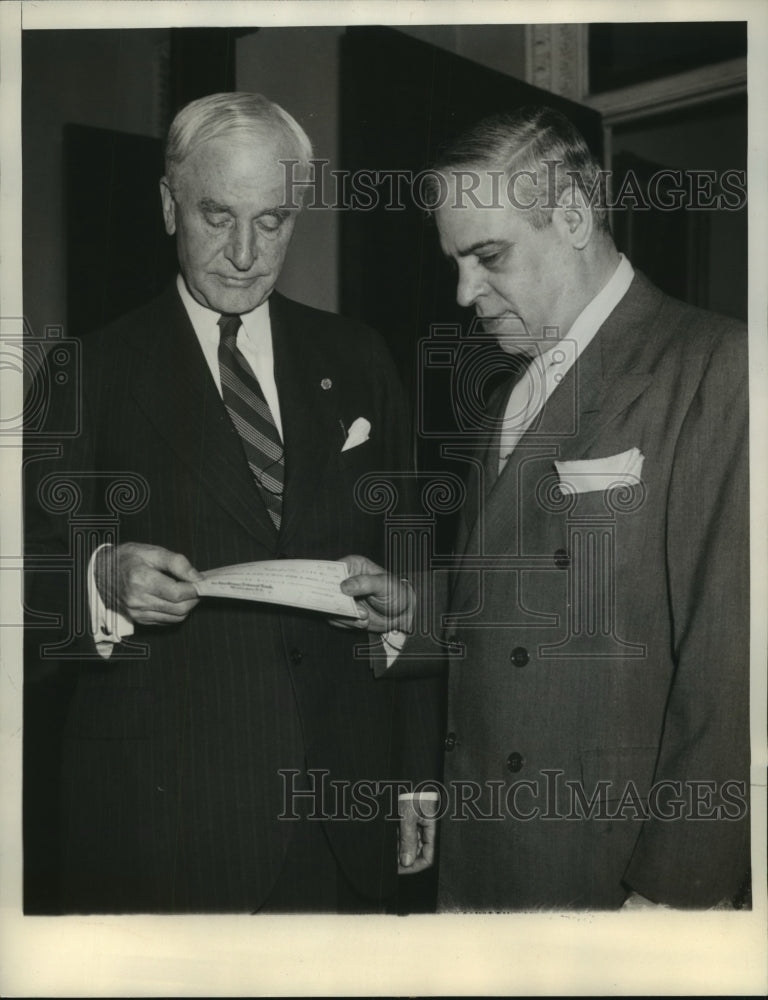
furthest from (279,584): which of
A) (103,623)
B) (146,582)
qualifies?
(103,623)

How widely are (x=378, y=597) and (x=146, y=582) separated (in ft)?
1.65

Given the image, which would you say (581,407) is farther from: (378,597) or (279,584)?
(279,584)

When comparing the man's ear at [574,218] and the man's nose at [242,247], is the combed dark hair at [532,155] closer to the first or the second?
the man's ear at [574,218]

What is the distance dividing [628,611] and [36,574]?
4.28ft

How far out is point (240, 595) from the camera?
2.24 m

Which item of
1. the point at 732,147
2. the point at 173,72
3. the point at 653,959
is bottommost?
the point at 653,959

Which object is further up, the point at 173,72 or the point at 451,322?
the point at 173,72

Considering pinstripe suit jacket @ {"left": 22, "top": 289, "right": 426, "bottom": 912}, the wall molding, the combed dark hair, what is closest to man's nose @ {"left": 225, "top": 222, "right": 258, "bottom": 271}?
pinstripe suit jacket @ {"left": 22, "top": 289, "right": 426, "bottom": 912}

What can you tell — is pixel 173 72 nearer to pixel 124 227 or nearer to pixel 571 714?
pixel 124 227

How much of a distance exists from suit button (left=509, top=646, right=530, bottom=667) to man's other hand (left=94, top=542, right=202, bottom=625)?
2.26 feet

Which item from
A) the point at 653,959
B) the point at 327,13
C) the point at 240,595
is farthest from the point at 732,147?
the point at 653,959

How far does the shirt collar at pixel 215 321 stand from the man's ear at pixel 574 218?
0.67m

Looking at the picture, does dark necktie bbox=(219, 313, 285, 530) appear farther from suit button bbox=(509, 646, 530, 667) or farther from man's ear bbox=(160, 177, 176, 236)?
suit button bbox=(509, 646, 530, 667)

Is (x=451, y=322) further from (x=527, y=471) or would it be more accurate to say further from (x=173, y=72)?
(x=173, y=72)
